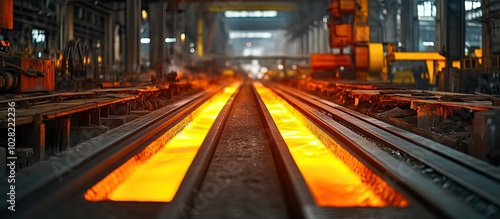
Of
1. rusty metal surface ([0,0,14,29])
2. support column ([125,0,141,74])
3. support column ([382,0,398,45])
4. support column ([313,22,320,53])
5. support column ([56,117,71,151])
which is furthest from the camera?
support column ([313,22,320,53])

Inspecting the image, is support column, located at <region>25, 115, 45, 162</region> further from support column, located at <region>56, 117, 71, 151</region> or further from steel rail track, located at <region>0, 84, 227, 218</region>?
support column, located at <region>56, 117, 71, 151</region>

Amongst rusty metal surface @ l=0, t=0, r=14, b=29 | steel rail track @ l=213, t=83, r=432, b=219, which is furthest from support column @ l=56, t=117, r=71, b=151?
steel rail track @ l=213, t=83, r=432, b=219

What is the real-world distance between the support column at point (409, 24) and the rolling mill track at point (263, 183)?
885 inches

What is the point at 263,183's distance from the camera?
442cm

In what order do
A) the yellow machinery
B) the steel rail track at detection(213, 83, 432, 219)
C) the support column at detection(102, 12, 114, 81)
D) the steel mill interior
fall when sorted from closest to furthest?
the steel rail track at detection(213, 83, 432, 219)
the steel mill interior
the yellow machinery
the support column at detection(102, 12, 114, 81)

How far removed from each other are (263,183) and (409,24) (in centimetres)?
2564

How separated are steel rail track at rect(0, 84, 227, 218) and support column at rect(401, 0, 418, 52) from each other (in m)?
23.8

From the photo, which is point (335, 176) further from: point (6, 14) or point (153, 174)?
point (6, 14)

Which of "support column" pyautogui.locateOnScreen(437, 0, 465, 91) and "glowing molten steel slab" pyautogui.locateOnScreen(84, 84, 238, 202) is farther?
"support column" pyautogui.locateOnScreen(437, 0, 465, 91)

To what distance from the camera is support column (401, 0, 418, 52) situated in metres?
27.0

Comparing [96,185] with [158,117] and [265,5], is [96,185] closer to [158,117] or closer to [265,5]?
[158,117]

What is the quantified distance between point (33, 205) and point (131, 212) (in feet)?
2.30

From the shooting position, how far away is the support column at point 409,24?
1062 inches

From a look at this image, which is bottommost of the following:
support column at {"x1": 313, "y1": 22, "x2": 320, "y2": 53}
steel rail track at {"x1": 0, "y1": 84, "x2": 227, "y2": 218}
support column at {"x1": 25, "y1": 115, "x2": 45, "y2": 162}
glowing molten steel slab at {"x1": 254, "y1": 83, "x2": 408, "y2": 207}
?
glowing molten steel slab at {"x1": 254, "y1": 83, "x2": 408, "y2": 207}
